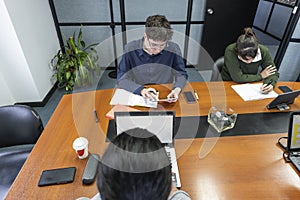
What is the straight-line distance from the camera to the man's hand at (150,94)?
1334mm

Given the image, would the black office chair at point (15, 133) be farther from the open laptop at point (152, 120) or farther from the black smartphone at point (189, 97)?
the black smartphone at point (189, 97)

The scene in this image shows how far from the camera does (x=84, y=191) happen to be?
81 centimetres

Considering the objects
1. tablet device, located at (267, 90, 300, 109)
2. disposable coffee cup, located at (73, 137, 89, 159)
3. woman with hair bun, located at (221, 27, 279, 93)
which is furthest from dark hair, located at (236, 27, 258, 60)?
disposable coffee cup, located at (73, 137, 89, 159)

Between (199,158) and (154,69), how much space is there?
0.92m

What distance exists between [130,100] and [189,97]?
0.42 meters

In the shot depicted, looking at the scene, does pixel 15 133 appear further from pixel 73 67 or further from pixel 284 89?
pixel 284 89

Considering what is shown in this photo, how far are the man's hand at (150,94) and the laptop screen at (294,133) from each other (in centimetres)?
77

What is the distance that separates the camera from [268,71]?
1.57 metres

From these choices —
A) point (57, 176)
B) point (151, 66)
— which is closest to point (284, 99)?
point (151, 66)

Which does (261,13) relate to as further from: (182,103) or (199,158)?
(199,158)

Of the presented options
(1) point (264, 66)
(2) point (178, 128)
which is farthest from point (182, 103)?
(1) point (264, 66)

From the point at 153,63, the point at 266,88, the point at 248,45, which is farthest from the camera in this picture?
the point at 153,63

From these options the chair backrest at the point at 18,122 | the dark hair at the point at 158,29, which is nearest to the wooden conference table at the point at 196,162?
the chair backrest at the point at 18,122

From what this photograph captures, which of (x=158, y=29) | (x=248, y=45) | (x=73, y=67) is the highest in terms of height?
(x=158, y=29)
